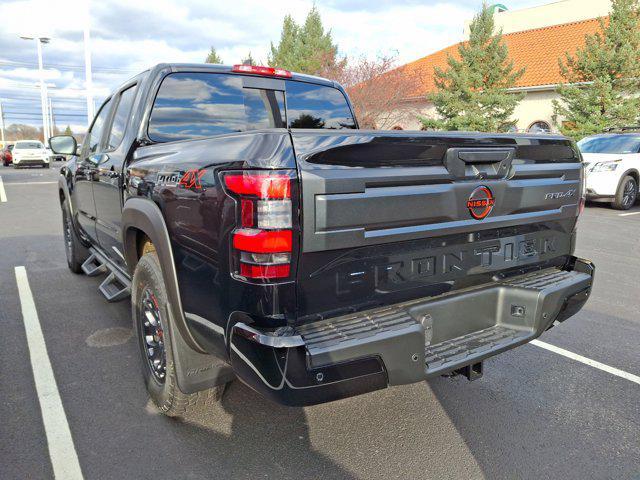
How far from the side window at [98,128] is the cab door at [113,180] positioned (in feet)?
0.96

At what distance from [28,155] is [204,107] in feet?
100

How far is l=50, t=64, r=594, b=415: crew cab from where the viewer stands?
6.60ft

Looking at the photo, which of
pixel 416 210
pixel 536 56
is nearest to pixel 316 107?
pixel 416 210

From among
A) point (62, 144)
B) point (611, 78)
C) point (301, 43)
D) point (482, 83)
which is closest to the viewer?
point (62, 144)

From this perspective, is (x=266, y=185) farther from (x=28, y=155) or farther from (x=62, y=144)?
(x=28, y=155)

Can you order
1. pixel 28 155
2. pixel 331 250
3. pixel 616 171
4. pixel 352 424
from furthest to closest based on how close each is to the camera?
1. pixel 28 155
2. pixel 616 171
3. pixel 352 424
4. pixel 331 250

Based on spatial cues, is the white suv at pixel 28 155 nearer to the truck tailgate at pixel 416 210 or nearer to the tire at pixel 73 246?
the tire at pixel 73 246

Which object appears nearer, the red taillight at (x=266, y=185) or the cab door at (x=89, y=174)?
the red taillight at (x=266, y=185)

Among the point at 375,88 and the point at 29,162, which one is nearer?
the point at 375,88

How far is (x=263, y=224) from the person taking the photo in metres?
1.98

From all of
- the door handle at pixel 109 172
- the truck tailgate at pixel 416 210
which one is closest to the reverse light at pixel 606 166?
the truck tailgate at pixel 416 210

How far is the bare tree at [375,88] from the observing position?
77.7 feet

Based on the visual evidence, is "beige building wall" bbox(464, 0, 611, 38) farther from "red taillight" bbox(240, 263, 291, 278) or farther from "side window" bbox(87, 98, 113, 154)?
"red taillight" bbox(240, 263, 291, 278)

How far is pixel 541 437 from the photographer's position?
280 cm
